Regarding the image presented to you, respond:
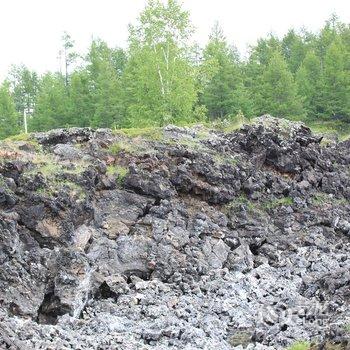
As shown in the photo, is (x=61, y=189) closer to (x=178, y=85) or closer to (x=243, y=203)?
(x=243, y=203)

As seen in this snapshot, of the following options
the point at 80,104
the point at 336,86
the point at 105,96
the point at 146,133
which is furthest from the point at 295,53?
the point at 146,133

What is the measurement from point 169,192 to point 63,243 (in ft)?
26.1

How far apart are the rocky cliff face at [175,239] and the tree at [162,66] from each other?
292 inches

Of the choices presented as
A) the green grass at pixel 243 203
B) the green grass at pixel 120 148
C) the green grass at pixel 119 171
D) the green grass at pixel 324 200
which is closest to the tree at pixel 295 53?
the green grass at pixel 324 200

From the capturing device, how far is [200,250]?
31266 mm

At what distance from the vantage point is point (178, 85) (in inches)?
1902

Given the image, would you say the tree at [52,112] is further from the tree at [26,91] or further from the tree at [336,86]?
the tree at [336,86]

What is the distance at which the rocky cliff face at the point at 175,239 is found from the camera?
22016 mm

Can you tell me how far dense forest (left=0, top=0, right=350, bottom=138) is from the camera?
4872 cm

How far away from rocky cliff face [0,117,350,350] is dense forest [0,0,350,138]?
9.46 meters

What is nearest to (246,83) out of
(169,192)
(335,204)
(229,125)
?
(229,125)

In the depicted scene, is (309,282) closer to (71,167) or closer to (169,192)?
(169,192)

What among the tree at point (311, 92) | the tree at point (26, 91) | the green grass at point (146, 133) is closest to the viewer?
the green grass at point (146, 133)

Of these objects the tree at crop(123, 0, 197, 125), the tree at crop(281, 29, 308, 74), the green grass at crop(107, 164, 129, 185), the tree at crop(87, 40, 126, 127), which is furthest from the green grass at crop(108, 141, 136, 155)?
the tree at crop(281, 29, 308, 74)
